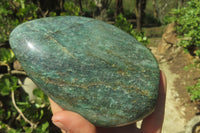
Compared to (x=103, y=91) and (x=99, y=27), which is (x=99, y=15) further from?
(x=103, y=91)

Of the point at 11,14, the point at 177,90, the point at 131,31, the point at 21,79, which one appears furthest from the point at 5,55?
the point at 177,90

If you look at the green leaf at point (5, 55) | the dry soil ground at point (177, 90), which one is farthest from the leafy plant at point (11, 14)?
the dry soil ground at point (177, 90)

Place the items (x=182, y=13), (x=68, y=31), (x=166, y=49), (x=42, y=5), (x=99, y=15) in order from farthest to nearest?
(x=166, y=49) → (x=182, y=13) → (x=99, y=15) → (x=42, y=5) → (x=68, y=31)

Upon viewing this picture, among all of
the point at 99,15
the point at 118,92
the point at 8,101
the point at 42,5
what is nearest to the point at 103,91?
the point at 118,92

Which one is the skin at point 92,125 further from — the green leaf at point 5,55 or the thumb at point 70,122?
the green leaf at point 5,55

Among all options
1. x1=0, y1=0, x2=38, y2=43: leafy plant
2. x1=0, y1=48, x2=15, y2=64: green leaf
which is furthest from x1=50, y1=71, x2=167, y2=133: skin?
x1=0, y1=0, x2=38, y2=43: leafy plant

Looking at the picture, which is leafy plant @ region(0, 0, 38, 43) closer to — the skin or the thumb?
the skin
